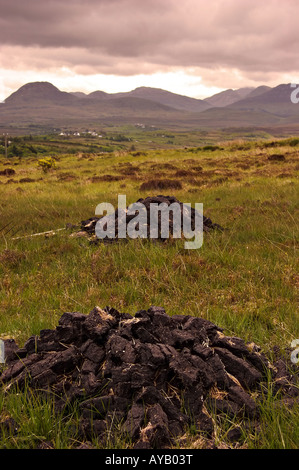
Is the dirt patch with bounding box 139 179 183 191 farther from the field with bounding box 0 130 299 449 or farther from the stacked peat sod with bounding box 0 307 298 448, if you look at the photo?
the stacked peat sod with bounding box 0 307 298 448

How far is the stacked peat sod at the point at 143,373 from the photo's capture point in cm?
316

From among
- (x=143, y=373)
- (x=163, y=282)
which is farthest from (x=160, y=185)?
(x=143, y=373)

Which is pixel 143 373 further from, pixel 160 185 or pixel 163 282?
pixel 160 185

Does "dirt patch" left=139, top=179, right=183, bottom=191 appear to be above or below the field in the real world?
above

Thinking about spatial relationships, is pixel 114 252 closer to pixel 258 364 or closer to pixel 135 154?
pixel 258 364

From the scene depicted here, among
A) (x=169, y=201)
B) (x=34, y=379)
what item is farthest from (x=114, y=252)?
(x=34, y=379)

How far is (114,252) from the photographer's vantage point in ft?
27.4

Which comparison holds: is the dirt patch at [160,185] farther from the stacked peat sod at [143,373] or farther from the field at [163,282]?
the stacked peat sod at [143,373]

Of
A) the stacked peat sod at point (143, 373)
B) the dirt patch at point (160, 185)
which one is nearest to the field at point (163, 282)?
the stacked peat sod at point (143, 373)

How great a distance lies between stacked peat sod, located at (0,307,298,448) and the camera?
316 cm

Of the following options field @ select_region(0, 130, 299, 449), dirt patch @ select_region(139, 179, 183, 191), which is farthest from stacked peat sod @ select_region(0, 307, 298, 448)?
dirt patch @ select_region(139, 179, 183, 191)

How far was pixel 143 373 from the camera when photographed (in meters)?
3.43

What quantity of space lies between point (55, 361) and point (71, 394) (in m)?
0.42
